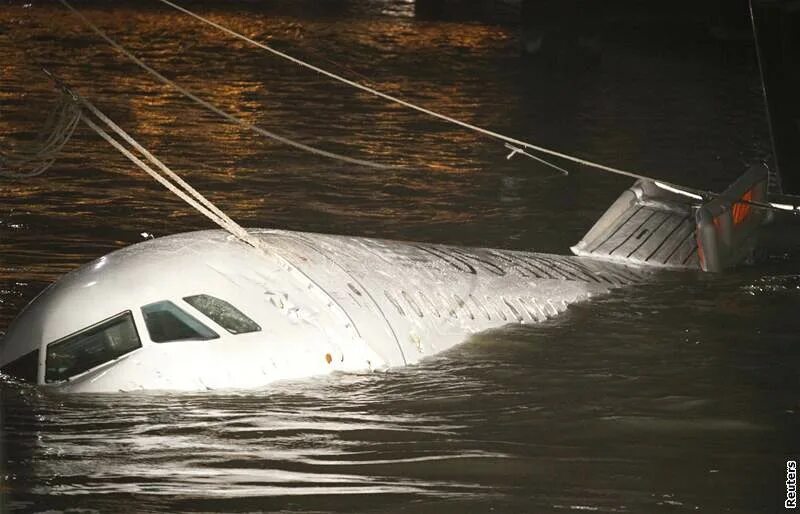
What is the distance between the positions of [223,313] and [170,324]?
0.39 m

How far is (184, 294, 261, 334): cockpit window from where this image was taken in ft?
31.1

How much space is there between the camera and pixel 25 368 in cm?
944

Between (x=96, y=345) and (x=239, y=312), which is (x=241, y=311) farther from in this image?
(x=96, y=345)

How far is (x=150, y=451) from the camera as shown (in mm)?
9742

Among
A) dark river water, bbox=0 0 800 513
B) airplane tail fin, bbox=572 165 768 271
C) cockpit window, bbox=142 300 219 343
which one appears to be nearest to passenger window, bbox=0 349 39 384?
dark river water, bbox=0 0 800 513

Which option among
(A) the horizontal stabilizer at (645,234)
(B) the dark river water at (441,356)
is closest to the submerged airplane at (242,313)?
(B) the dark river water at (441,356)

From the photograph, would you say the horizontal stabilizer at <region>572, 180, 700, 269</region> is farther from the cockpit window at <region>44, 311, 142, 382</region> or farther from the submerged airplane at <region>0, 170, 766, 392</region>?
the cockpit window at <region>44, 311, 142, 382</region>

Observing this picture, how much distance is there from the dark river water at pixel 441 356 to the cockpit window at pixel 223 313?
1.75ft

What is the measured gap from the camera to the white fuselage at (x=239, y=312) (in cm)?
930

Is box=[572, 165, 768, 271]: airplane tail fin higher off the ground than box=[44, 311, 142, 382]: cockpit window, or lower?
higher

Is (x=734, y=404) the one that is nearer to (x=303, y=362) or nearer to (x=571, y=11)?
(x=303, y=362)

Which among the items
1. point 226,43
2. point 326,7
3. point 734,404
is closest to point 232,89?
point 226,43

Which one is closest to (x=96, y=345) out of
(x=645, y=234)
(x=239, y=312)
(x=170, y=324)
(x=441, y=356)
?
(x=170, y=324)

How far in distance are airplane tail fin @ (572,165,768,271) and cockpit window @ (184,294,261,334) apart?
18.9ft
